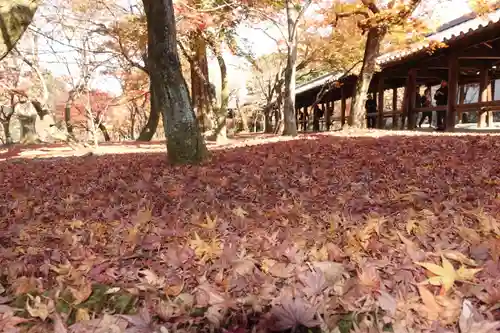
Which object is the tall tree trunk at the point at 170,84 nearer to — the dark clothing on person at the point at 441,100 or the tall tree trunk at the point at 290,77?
the tall tree trunk at the point at 290,77

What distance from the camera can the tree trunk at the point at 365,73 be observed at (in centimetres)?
1105

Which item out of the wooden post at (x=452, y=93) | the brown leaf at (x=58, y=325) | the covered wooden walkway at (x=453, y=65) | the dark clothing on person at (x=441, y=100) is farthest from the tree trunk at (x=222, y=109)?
the brown leaf at (x=58, y=325)

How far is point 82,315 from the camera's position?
1422 mm

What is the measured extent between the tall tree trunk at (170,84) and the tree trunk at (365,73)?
7248mm

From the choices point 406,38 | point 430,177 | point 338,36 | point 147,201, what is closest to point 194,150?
point 147,201

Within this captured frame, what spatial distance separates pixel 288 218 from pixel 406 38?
9.99 meters

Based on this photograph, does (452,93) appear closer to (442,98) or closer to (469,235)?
(442,98)

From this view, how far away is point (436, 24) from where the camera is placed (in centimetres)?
1083

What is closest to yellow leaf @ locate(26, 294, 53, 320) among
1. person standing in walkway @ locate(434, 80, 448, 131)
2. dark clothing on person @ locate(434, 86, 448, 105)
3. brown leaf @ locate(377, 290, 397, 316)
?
brown leaf @ locate(377, 290, 397, 316)

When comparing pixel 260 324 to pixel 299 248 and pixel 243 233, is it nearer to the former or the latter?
pixel 299 248

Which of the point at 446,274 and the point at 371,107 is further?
the point at 371,107

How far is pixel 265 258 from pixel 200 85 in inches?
459

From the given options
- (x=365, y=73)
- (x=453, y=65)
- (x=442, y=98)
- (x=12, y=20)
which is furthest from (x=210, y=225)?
(x=442, y=98)

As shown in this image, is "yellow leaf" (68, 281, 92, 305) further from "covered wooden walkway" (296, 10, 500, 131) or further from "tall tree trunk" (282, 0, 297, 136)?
"tall tree trunk" (282, 0, 297, 136)
